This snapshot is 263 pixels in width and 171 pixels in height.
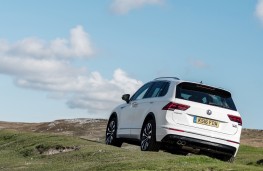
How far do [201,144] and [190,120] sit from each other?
2.19 feet

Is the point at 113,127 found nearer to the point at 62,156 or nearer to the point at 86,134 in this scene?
the point at 62,156

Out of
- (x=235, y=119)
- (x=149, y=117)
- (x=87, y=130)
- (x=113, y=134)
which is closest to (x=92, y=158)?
(x=149, y=117)

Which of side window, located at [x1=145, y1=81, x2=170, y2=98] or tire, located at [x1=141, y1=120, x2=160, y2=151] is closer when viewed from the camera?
tire, located at [x1=141, y1=120, x2=160, y2=151]

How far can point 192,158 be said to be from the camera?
1404 centimetres

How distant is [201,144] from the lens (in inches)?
606

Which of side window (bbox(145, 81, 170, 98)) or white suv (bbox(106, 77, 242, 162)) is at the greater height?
side window (bbox(145, 81, 170, 98))

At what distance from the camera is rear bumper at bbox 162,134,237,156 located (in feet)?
49.9

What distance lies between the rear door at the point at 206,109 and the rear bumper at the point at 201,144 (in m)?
0.30

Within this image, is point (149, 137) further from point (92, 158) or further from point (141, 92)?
point (141, 92)

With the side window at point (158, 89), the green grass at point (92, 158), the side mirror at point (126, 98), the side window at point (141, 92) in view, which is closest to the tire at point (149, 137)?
the green grass at point (92, 158)

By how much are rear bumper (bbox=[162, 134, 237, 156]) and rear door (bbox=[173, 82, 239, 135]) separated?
11.7 inches

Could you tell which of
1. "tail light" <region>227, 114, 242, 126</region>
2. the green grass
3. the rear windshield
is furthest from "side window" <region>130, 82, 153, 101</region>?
"tail light" <region>227, 114, 242, 126</region>

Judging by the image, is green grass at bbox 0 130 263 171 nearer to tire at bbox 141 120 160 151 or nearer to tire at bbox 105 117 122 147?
tire at bbox 141 120 160 151

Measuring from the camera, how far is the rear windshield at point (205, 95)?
15.6 meters
